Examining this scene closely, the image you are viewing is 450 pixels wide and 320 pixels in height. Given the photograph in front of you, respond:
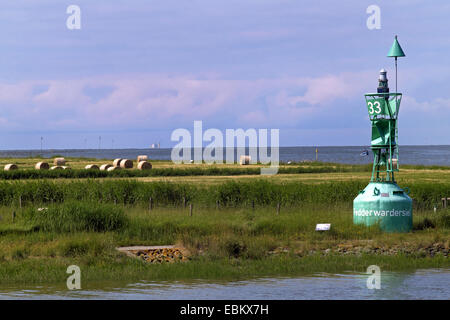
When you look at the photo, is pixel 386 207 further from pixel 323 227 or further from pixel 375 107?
pixel 375 107

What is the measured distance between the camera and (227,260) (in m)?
24.2

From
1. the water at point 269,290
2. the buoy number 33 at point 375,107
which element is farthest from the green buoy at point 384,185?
the water at point 269,290

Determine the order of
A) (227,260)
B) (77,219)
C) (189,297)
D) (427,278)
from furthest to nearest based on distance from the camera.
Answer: (77,219) < (227,260) < (427,278) < (189,297)

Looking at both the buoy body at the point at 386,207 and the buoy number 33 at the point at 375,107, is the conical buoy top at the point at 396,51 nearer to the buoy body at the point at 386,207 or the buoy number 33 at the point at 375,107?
the buoy number 33 at the point at 375,107

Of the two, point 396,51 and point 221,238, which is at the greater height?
point 396,51

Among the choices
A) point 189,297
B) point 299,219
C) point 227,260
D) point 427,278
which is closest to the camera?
point 189,297

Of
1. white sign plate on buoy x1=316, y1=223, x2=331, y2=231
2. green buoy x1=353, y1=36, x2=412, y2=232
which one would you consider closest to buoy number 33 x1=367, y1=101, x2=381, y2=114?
green buoy x1=353, y1=36, x2=412, y2=232

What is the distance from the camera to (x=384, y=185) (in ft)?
92.4

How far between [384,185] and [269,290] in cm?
971

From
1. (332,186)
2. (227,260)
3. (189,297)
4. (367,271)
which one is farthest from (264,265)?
(332,186)

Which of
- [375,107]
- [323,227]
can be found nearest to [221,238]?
[323,227]

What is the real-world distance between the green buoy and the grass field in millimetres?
572
